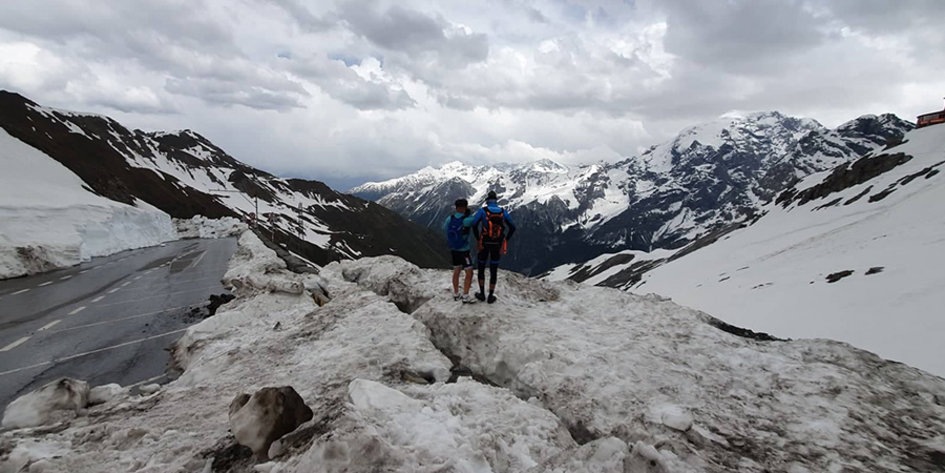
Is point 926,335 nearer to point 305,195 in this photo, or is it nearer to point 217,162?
point 305,195

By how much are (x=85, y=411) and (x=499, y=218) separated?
7934mm

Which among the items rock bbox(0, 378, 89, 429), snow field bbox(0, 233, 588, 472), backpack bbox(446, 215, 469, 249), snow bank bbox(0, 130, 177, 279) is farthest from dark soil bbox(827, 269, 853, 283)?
snow bank bbox(0, 130, 177, 279)

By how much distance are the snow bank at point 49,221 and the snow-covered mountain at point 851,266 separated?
4254 cm

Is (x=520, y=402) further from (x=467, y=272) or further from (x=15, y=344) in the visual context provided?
(x=15, y=344)

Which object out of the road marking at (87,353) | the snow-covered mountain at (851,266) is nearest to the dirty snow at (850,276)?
the snow-covered mountain at (851,266)

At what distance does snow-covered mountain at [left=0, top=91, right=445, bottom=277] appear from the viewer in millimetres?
29594

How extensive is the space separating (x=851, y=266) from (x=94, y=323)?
45294 mm

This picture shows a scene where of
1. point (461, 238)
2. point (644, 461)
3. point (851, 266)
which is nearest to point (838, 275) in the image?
point (851, 266)

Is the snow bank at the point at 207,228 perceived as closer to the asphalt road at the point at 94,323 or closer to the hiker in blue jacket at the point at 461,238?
the asphalt road at the point at 94,323

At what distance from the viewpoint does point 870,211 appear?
55938 mm

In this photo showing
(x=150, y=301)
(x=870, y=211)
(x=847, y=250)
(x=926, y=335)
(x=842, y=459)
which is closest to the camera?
(x=842, y=459)

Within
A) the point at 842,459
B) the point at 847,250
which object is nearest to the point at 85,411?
the point at 842,459

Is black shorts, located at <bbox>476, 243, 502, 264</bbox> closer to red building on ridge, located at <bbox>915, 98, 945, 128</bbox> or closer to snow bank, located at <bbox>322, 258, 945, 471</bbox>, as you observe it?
snow bank, located at <bbox>322, 258, 945, 471</bbox>

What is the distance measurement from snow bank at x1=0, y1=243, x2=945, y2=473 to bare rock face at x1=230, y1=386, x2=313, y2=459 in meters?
0.24
